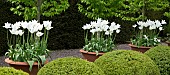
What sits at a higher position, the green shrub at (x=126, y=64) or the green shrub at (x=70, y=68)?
the green shrub at (x=70, y=68)

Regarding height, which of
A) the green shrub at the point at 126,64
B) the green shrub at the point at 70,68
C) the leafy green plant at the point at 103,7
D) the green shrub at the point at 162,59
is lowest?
the green shrub at the point at 162,59

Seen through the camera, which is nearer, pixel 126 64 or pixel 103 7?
pixel 126 64

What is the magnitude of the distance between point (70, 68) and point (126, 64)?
1007 millimetres

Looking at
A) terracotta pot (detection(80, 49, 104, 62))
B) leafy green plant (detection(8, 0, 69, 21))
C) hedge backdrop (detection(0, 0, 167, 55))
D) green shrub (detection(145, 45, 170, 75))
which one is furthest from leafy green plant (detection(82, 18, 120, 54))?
hedge backdrop (detection(0, 0, 167, 55))

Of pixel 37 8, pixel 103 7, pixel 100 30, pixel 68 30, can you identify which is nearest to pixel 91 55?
pixel 100 30

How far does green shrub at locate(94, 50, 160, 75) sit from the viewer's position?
3.72m

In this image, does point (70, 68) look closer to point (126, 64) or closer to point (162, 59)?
point (126, 64)

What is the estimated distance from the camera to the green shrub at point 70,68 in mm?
3016

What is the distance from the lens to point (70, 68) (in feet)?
9.98

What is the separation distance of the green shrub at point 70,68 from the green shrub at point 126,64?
2.06ft

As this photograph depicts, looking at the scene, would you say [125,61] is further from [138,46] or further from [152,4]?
[152,4]

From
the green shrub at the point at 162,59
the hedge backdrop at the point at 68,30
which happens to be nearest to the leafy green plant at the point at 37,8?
the green shrub at the point at 162,59

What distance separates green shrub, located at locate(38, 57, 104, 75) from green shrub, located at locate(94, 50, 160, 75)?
626 mm

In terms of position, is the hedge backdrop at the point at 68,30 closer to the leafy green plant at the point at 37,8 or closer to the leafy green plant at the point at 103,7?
the leafy green plant at the point at 103,7
